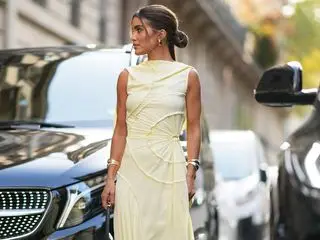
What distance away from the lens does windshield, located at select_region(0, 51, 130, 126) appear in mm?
6914

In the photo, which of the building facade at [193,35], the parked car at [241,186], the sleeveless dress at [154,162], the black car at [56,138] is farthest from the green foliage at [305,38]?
the sleeveless dress at [154,162]

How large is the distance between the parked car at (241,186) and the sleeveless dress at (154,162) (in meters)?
5.86

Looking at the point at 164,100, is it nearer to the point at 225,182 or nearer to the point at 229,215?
the point at 229,215

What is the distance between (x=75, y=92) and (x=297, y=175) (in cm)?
329

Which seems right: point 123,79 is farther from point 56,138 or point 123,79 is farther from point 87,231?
point 56,138

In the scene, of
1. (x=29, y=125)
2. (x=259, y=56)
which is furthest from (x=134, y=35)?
(x=259, y=56)

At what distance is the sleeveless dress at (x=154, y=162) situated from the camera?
493cm

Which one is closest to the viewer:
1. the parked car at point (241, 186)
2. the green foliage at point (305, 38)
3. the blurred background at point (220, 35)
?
the parked car at point (241, 186)

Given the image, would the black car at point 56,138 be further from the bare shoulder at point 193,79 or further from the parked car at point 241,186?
the parked car at point 241,186

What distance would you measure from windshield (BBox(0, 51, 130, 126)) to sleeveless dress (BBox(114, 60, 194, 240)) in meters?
1.69

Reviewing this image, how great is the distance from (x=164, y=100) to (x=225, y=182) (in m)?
8.03

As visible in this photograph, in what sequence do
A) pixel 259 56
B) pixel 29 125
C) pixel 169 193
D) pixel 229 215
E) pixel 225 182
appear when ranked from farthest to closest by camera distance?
pixel 259 56 < pixel 225 182 < pixel 229 215 < pixel 29 125 < pixel 169 193

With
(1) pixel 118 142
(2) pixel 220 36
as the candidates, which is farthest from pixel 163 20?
(2) pixel 220 36

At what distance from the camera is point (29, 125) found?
22.2 ft
